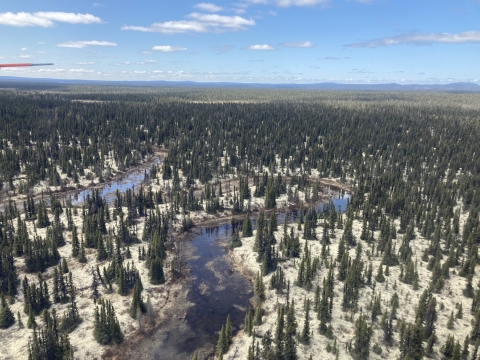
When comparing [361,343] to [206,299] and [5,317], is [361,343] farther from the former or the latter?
[5,317]

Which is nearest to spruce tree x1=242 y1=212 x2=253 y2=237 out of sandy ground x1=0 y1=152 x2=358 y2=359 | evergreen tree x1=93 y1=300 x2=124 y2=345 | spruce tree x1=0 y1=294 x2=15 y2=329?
sandy ground x1=0 y1=152 x2=358 y2=359

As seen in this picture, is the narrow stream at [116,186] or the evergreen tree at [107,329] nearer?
the evergreen tree at [107,329]

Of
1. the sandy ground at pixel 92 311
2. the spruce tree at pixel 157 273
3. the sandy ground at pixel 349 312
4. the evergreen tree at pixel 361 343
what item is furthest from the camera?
the spruce tree at pixel 157 273

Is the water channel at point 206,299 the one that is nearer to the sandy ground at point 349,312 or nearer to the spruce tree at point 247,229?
the sandy ground at point 349,312

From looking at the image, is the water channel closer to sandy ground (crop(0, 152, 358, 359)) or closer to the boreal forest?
the boreal forest

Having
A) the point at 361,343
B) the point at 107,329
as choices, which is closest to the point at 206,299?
the point at 107,329

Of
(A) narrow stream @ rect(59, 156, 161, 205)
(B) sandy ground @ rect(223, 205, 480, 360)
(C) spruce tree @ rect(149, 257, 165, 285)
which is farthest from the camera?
(A) narrow stream @ rect(59, 156, 161, 205)

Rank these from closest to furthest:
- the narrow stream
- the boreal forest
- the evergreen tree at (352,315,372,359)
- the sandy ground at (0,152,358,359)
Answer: the evergreen tree at (352,315,372,359) < the sandy ground at (0,152,358,359) < the boreal forest < the narrow stream

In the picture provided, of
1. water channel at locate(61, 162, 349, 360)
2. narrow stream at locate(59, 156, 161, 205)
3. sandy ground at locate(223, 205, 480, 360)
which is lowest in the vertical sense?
water channel at locate(61, 162, 349, 360)

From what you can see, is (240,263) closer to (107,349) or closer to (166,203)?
(107,349)

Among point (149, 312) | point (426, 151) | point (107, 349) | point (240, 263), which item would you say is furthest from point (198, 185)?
point (426, 151)

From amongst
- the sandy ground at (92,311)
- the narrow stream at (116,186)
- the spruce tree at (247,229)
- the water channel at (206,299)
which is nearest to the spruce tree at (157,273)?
the sandy ground at (92,311)
